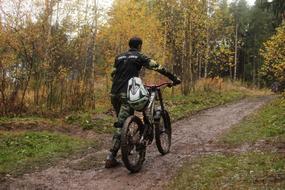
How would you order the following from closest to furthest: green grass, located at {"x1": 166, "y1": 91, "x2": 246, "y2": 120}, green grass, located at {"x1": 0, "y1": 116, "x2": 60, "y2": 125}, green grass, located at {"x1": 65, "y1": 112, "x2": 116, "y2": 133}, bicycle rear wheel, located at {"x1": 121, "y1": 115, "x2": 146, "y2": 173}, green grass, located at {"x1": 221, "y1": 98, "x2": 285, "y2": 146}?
bicycle rear wheel, located at {"x1": 121, "y1": 115, "x2": 146, "y2": 173}, green grass, located at {"x1": 221, "y1": 98, "x2": 285, "y2": 146}, green grass, located at {"x1": 65, "y1": 112, "x2": 116, "y2": 133}, green grass, located at {"x1": 0, "y1": 116, "x2": 60, "y2": 125}, green grass, located at {"x1": 166, "y1": 91, "x2": 246, "y2": 120}

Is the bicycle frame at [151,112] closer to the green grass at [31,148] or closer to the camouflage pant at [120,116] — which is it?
the camouflage pant at [120,116]

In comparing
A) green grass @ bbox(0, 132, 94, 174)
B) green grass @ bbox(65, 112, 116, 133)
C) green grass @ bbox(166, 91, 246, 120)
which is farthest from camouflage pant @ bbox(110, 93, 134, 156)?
green grass @ bbox(166, 91, 246, 120)

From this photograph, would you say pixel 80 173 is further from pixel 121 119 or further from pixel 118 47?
pixel 118 47

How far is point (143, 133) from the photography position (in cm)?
788

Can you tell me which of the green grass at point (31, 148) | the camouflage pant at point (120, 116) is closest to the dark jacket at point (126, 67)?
Answer: the camouflage pant at point (120, 116)

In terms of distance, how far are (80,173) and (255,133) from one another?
5.60 metres

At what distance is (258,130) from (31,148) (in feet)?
19.6

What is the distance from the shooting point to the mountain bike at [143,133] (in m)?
7.27

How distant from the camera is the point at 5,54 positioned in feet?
46.8

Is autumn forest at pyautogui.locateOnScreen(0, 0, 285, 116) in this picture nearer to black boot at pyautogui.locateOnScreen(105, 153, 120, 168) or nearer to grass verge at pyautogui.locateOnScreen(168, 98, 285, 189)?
grass verge at pyautogui.locateOnScreen(168, 98, 285, 189)

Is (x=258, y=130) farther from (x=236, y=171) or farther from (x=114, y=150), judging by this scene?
(x=114, y=150)

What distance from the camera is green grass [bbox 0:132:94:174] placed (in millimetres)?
8250

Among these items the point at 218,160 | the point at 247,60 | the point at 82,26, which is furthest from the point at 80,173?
the point at 247,60

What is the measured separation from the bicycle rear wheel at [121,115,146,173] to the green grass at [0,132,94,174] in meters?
1.86
